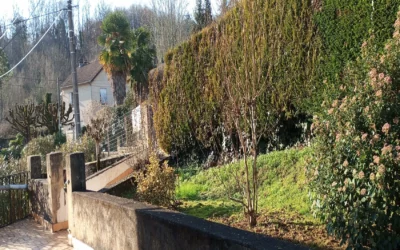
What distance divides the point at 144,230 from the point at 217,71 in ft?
20.1

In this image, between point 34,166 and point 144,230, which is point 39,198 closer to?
point 34,166

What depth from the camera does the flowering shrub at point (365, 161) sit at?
409 centimetres

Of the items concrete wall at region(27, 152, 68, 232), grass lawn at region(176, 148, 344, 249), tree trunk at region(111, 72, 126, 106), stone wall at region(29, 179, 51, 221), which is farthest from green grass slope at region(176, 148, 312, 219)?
tree trunk at region(111, 72, 126, 106)

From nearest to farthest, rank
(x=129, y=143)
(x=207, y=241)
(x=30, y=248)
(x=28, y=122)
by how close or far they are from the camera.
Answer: (x=207, y=241)
(x=30, y=248)
(x=129, y=143)
(x=28, y=122)

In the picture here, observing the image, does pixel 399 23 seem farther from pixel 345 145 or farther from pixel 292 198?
pixel 292 198

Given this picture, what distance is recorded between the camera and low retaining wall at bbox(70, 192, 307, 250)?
3463 millimetres

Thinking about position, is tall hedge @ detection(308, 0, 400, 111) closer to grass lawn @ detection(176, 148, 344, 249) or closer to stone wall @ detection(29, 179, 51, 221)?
grass lawn @ detection(176, 148, 344, 249)

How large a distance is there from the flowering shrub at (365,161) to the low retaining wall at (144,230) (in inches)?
53.3

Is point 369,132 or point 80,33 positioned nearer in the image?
point 369,132

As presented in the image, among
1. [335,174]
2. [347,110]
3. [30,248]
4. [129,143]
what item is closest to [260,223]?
[335,174]

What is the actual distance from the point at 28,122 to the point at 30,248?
1900 centimetres

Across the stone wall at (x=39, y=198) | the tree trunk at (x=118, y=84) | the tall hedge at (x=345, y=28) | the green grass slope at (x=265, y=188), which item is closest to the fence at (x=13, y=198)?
the stone wall at (x=39, y=198)

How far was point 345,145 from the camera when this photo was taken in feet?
15.1

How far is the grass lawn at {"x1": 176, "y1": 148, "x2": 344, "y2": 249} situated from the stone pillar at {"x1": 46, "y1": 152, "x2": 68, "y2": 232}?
2401mm
